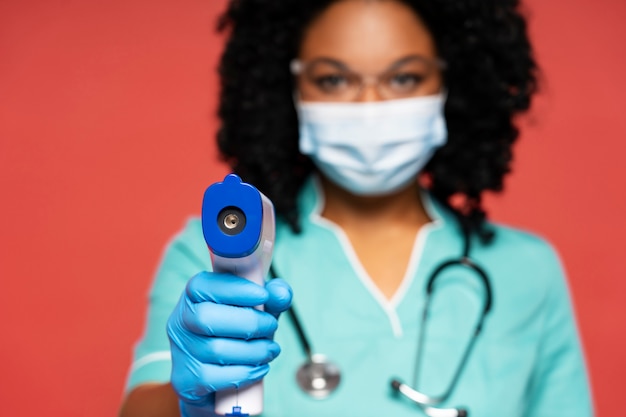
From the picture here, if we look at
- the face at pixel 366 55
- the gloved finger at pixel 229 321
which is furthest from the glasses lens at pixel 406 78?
the gloved finger at pixel 229 321

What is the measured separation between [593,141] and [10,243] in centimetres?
122

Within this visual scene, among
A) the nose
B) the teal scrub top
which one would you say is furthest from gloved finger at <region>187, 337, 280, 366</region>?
the nose

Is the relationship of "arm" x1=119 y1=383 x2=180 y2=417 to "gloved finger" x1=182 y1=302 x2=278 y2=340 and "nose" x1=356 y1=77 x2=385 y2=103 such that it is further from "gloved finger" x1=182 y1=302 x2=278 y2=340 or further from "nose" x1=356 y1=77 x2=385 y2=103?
"nose" x1=356 y1=77 x2=385 y2=103

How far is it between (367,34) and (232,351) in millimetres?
563

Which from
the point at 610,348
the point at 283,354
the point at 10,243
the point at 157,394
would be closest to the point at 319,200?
the point at 283,354

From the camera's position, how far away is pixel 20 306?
64.4 inches

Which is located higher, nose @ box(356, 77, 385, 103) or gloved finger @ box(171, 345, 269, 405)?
nose @ box(356, 77, 385, 103)

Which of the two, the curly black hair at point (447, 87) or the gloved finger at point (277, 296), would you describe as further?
the curly black hair at point (447, 87)

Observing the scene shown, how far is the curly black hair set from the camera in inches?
52.3

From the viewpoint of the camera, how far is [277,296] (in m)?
0.83

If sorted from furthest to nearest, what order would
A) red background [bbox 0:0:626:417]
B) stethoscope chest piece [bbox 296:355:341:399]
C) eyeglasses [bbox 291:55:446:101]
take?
red background [bbox 0:0:626:417], eyeglasses [bbox 291:55:446:101], stethoscope chest piece [bbox 296:355:341:399]

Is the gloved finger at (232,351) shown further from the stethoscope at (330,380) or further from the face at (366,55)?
the face at (366,55)

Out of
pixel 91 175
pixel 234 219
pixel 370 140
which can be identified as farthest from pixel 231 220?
pixel 91 175

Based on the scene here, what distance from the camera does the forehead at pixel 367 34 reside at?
121 centimetres
